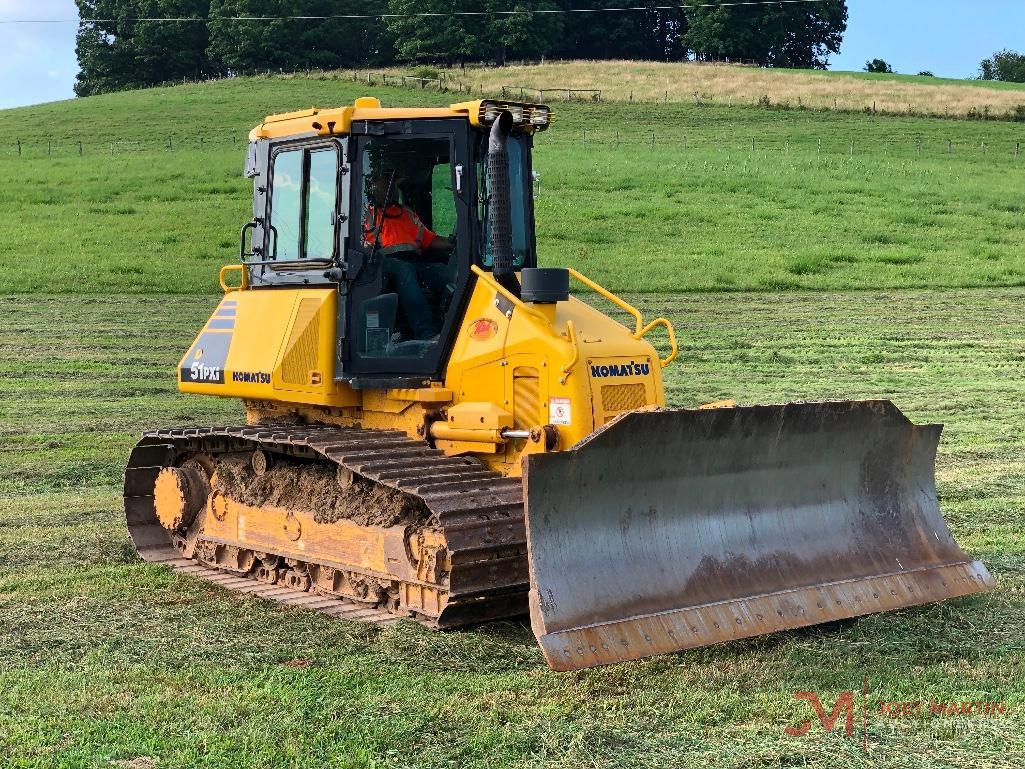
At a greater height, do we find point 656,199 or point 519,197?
point 519,197

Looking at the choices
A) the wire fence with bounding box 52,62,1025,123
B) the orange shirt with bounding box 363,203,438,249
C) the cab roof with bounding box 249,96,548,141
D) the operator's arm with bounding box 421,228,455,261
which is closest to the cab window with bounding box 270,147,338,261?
the cab roof with bounding box 249,96,548,141

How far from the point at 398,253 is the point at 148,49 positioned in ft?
273

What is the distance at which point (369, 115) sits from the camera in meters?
8.65

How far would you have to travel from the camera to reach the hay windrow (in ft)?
26.6

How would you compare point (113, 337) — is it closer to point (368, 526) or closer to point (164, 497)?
point (164, 497)

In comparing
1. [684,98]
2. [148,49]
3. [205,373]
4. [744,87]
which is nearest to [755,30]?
[744,87]

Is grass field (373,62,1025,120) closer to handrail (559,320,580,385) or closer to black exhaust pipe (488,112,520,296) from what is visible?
black exhaust pipe (488,112,520,296)

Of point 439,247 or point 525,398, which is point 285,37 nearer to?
point 439,247

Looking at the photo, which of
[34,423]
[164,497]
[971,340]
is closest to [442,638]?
[164,497]

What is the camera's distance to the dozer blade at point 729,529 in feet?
22.5

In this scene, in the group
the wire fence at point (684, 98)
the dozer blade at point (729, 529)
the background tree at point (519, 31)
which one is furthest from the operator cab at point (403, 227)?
the background tree at point (519, 31)

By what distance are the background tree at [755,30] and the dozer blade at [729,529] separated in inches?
3233

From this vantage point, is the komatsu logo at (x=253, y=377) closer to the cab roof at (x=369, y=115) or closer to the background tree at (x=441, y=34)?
the cab roof at (x=369, y=115)

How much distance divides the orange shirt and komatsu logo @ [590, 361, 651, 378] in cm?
148
